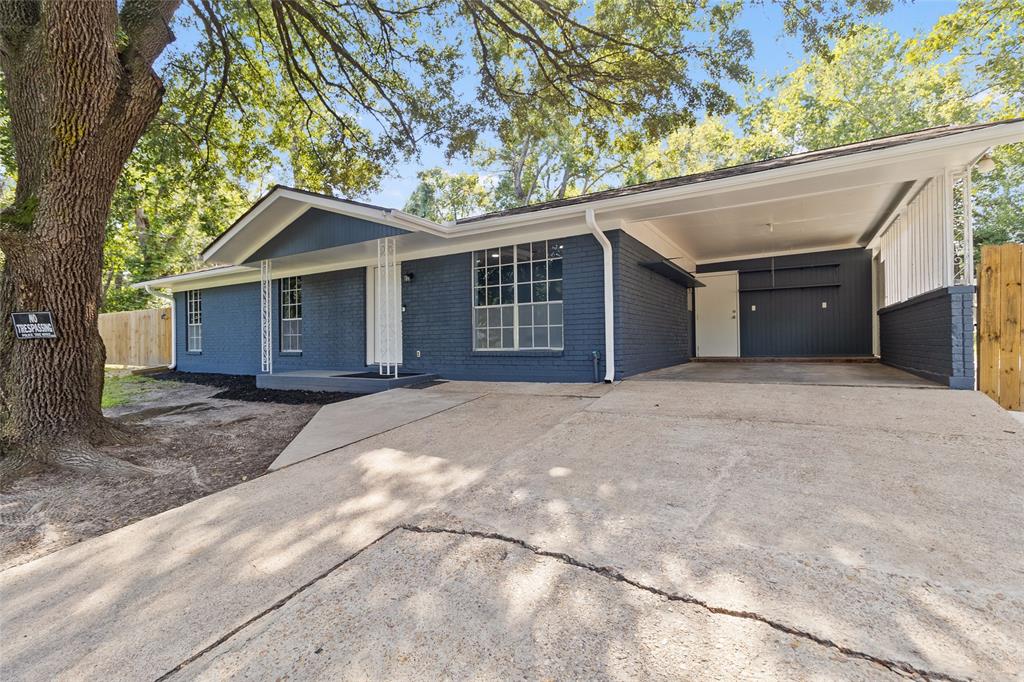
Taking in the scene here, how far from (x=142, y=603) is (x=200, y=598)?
0.73 feet

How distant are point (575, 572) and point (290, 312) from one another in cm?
991

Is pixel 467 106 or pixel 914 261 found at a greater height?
pixel 467 106

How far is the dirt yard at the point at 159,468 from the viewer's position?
2459 mm

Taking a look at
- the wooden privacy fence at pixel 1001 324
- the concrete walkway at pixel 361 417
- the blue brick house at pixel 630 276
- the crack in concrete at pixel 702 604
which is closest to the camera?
the crack in concrete at pixel 702 604

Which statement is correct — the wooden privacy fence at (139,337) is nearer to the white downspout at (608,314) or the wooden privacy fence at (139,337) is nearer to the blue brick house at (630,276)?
the blue brick house at (630,276)

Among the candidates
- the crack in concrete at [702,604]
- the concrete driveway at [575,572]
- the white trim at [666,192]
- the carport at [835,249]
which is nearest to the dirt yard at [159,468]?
the concrete driveway at [575,572]

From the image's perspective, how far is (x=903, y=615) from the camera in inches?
54.7

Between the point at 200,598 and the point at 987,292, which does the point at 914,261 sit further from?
the point at 200,598

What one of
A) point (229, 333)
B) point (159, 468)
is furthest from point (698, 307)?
point (229, 333)

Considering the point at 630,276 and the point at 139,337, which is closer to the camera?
the point at 630,276

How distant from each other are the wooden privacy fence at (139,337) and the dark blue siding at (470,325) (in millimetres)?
9929

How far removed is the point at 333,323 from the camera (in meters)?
9.19

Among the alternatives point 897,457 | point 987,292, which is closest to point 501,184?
point 987,292

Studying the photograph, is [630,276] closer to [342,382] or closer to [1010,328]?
[1010,328]
